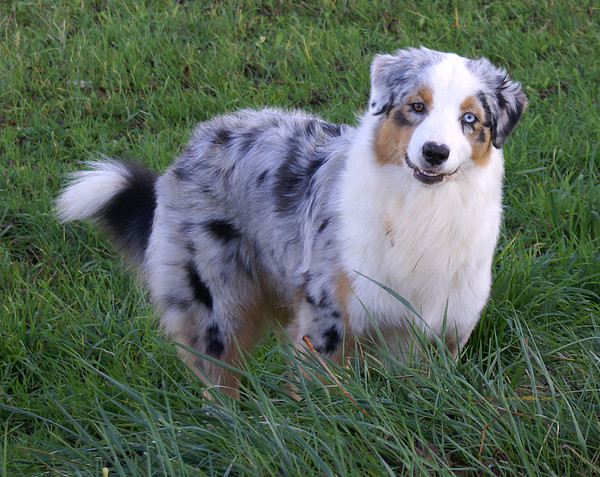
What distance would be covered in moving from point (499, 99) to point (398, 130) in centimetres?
49

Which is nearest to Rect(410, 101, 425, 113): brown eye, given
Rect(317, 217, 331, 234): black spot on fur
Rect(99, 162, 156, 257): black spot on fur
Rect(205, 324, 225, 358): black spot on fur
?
Rect(317, 217, 331, 234): black spot on fur

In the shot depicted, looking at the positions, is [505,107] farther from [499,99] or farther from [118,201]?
[118,201]

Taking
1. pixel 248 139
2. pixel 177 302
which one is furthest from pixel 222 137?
pixel 177 302

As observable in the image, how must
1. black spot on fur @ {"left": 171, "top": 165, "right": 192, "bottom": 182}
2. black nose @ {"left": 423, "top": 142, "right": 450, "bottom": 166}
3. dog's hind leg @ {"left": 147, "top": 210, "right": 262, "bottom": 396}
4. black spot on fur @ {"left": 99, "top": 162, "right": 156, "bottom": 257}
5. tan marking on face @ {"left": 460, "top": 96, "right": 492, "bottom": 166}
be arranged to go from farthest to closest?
black spot on fur @ {"left": 99, "top": 162, "right": 156, "bottom": 257}, black spot on fur @ {"left": 171, "top": 165, "right": 192, "bottom": 182}, dog's hind leg @ {"left": 147, "top": 210, "right": 262, "bottom": 396}, tan marking on face @ {"left": 460, "top": 96, "right": 492, "bottom": 166}, black nose @ {"left": 423, "top": 142, "right": 450, "bottom": 166}

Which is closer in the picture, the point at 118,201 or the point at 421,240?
the point at 421,240

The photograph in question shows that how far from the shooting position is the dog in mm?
3170

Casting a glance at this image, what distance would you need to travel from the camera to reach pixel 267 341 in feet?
13.4

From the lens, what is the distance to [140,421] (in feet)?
8.67

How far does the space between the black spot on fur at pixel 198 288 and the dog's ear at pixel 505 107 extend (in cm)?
153

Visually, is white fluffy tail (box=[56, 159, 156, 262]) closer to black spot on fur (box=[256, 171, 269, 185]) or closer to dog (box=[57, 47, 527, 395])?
dog (box=[57, 47, 527, 395])

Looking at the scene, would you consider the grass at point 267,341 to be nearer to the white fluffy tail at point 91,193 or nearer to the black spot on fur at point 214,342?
the black spot on fur at point 214,342

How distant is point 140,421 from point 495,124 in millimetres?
1856

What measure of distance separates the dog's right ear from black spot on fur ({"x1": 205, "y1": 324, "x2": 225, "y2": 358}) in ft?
4.35

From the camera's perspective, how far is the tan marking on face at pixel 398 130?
312 cm
